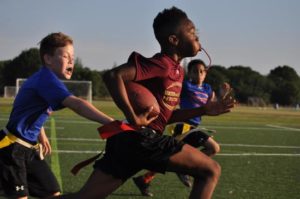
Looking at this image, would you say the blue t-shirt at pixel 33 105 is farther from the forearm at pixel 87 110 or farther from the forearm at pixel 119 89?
the forearm at pixel 119 89

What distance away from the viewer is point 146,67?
13.2 ft

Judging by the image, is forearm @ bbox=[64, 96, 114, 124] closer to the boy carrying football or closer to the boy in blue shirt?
the boy in blue shirt

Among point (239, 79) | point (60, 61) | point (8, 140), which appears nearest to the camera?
point (8, 140)

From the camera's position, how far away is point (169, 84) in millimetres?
4223

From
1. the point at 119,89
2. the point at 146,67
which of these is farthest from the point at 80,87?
the point at 119,89

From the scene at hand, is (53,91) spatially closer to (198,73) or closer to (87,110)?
(87,110)

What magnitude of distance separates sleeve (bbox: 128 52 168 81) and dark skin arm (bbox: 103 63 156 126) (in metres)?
0.04

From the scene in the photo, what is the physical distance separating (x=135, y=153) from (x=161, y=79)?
678mm

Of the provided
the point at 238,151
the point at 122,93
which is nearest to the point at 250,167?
the point at 238,151

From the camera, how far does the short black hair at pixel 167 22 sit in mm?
4277

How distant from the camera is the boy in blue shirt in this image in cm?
418

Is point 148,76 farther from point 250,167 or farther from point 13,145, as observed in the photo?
point 250,167

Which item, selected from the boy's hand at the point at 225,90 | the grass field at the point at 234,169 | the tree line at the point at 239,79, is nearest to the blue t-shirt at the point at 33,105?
the boy's hand at the point at 225,90

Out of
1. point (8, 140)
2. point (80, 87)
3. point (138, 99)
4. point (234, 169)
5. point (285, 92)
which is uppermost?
point (138, 99)
